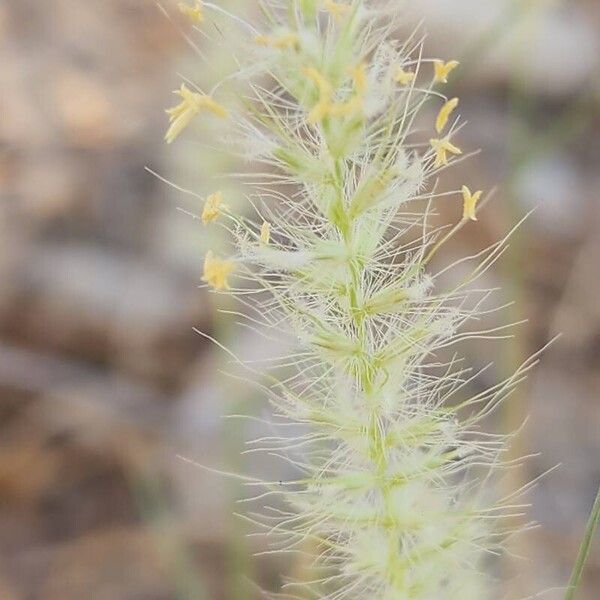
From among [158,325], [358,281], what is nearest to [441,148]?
[358,281]

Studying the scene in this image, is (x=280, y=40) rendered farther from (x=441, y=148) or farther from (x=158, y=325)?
(x=158, y=325)

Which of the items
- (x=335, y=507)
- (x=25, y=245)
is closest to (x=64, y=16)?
(x=25, y=245)

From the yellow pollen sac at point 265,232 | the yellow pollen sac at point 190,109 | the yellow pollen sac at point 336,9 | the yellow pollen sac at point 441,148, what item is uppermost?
the yellow pollen sac at point 336,9

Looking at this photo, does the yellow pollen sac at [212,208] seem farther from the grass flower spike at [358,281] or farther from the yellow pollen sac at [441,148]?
the yellow pollen sac at [441,148]

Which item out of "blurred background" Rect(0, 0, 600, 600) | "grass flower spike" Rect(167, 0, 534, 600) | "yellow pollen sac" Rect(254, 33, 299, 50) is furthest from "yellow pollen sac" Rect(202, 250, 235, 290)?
"blurred background" Rect(0, 0, 600, 600)

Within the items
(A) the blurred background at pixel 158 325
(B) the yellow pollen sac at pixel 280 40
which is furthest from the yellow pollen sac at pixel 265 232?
(A) the blurred background at pixel 158 325

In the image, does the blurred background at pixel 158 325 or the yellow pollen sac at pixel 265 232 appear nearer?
the yellow pollen sac at pixel 265 232

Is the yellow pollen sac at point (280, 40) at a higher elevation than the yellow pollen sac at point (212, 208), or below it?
higher
